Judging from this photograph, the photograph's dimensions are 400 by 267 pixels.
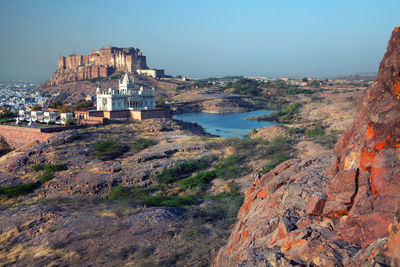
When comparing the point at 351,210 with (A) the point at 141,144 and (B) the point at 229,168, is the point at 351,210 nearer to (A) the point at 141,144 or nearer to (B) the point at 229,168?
(B) the point at 229,168

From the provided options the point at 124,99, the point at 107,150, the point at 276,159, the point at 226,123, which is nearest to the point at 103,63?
the point at 226,123

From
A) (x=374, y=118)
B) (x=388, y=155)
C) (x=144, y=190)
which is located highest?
(x=374, y=118)

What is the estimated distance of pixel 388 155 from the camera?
463 centimetres

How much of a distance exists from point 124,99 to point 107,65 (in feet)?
198

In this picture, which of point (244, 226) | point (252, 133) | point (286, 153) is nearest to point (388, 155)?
point (244, 226)

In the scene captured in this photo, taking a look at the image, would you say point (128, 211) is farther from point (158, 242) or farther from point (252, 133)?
point (252, 133)

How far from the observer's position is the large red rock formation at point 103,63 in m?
86.9

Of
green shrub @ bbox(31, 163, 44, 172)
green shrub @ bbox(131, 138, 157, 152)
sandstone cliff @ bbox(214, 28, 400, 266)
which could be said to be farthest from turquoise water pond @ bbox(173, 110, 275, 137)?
sandstone cliff @ bbox(214, 28, 400, 266)

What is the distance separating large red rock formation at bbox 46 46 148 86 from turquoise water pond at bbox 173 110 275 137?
39268mm

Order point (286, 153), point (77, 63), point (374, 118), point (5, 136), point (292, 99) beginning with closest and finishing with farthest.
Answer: point (374, 118), point (286, 153), point (5, 136), point (292, 99), point (77, 63)

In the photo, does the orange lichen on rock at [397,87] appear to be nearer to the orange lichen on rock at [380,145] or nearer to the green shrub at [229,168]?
the orange lichen on rock at [380,145]

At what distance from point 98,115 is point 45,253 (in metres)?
24.9

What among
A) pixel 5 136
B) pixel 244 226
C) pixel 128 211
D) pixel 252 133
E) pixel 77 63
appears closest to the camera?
pixel 244 226

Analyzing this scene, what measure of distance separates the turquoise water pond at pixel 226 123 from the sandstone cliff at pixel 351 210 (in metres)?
26.7
